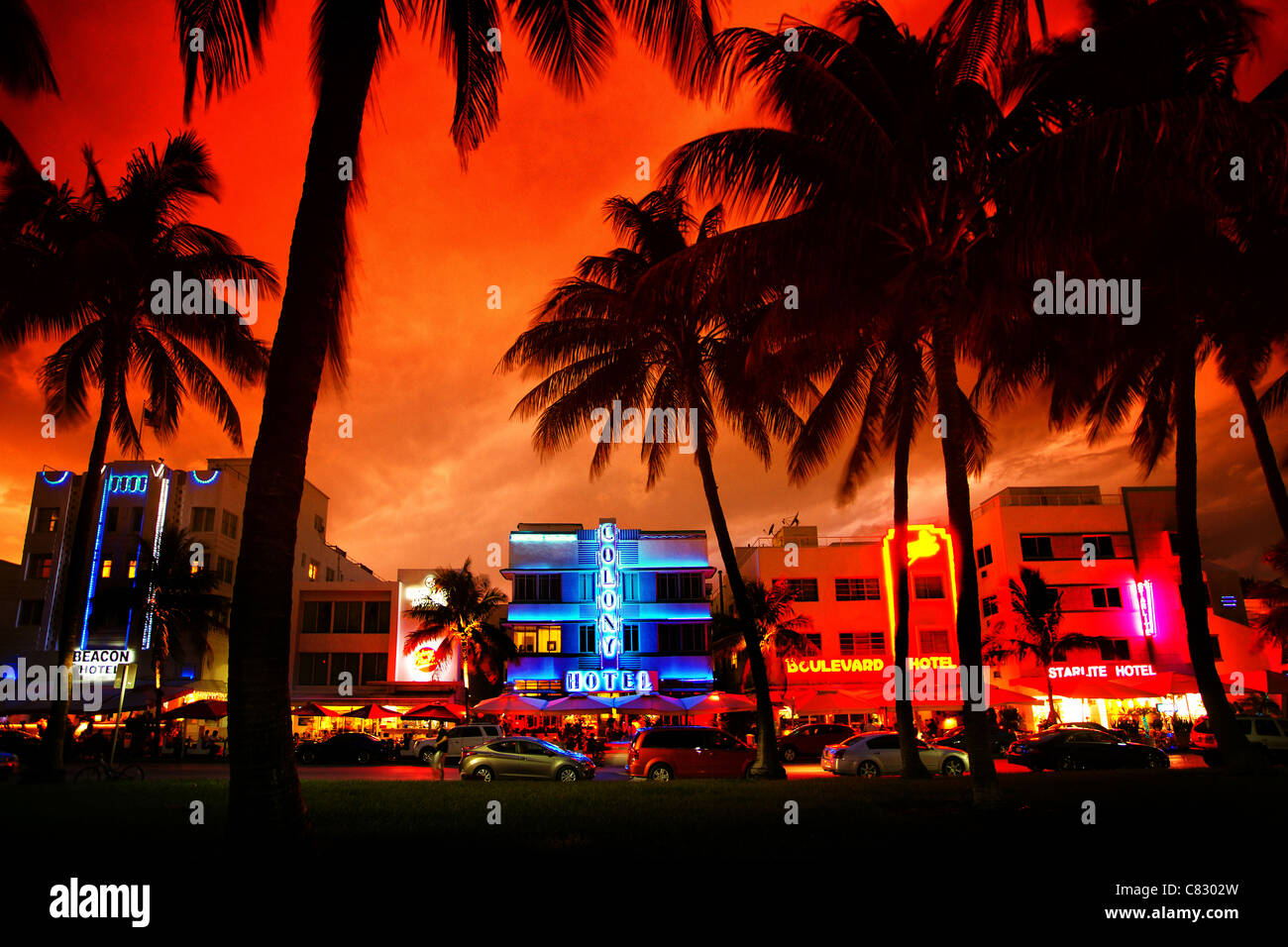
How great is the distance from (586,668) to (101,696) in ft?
85.6

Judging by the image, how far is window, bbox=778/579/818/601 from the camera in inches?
1918

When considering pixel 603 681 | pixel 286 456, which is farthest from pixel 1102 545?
pixel 286 456

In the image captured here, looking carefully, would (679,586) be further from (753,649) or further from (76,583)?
(76,583)

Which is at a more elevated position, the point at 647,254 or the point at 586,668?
the point at 647,254

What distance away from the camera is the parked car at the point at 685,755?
917 inches

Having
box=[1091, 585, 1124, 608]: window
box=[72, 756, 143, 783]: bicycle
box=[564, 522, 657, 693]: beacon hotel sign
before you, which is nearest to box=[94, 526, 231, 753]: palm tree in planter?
box=[564, 522, 657, 693]: beacon hotel sign

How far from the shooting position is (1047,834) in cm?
941

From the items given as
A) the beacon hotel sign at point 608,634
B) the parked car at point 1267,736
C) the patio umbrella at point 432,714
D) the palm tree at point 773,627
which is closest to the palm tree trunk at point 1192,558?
the parked car at point 1267,736

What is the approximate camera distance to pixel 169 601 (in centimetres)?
4303

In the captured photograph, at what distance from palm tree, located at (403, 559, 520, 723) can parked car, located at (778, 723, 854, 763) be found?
19006 mm

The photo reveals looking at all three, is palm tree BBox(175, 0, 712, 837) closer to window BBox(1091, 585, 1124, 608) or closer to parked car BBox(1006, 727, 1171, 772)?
parked car BBox(1006, 727, 1171, 772)

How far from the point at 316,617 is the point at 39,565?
15.2 metres
